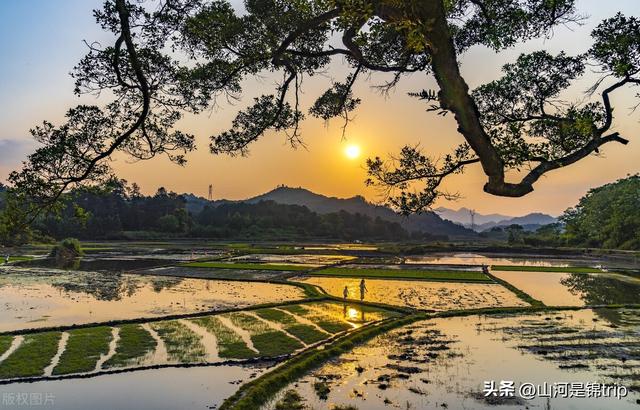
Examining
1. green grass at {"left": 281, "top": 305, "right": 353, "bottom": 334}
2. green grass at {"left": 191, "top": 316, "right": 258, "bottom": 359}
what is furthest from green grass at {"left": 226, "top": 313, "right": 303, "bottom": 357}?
green grass at {"left": 281, "top": 305, "right": 353, "bottom": 334}

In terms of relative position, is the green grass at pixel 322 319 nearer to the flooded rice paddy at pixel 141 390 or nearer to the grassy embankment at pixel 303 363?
the grassy embankment at pixel 303 363

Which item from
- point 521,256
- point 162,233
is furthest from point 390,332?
point 162,233

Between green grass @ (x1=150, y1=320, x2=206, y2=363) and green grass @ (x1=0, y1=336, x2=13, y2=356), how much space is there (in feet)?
15.4

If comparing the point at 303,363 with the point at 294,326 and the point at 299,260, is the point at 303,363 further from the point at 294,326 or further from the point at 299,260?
the point at 299,260

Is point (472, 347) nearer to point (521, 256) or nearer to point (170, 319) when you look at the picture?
point (170, 319)

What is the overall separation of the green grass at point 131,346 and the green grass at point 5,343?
11.0 feet

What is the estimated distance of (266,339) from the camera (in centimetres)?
1569

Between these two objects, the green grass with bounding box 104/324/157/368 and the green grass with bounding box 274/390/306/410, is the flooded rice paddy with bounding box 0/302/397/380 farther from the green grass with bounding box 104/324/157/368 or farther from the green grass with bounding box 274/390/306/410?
the green grass with bounding box 274/390/306/410

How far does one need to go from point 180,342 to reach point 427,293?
15.8 metres

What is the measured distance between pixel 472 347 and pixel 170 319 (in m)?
12.4

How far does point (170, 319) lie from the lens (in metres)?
19.2

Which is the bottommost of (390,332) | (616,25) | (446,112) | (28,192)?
(390,332)

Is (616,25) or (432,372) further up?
(616,25)

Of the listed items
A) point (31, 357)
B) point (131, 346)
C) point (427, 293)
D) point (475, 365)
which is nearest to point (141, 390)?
point (131, 346)
